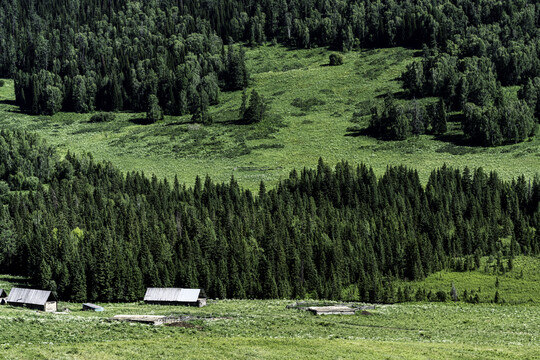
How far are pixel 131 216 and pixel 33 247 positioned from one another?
21060 mm

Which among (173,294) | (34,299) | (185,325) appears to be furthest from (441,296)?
(34,299)

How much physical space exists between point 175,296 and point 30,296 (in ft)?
67.1

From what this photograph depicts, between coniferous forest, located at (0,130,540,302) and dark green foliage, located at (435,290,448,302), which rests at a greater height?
coniferous forest, located at (0,130,540,302)

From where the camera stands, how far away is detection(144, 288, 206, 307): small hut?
101 metres

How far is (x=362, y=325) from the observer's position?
8425 cm

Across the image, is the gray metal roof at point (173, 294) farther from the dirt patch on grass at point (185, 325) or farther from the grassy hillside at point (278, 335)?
the dirt patch on grass at point (185, 325)

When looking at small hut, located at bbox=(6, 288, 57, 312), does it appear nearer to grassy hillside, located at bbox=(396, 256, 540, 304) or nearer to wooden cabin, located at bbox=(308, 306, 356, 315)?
wooden cabin, located at bbox=(308, 306, 356, 315)

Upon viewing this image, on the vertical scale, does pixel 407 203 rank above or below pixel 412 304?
above

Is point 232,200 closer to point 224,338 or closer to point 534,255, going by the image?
point 534,255

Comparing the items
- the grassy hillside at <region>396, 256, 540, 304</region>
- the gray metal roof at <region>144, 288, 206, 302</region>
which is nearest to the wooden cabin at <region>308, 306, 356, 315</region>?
the gray metal roof at <region>144, 288, 206, 302</region>

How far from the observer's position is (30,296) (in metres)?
97.2

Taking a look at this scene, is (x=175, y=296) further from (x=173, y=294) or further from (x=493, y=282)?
(x=493, y=282)

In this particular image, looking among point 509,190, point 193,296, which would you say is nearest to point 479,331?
point 193,296

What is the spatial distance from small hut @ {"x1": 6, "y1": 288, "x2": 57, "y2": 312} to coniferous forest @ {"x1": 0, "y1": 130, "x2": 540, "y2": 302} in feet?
46.6
